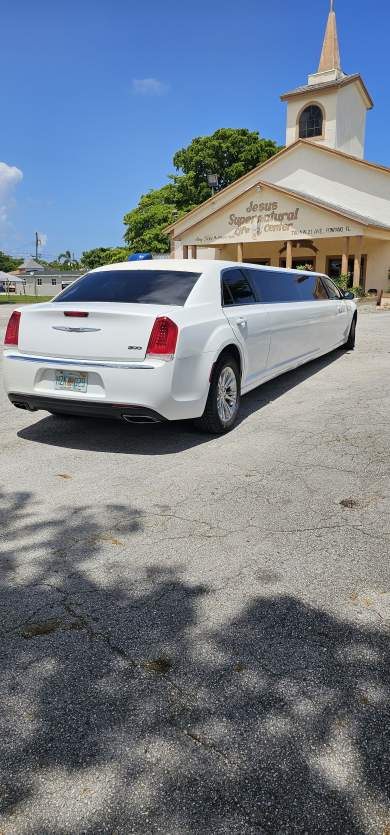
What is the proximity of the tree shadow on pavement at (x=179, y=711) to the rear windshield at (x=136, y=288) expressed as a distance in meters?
2.89

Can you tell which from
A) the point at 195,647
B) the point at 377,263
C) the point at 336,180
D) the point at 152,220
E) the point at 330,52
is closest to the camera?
the point at 195,647

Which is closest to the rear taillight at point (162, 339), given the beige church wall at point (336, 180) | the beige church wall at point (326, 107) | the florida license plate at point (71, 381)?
the florida license plate at point (71, 381)

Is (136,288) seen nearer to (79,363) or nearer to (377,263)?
(79,363)

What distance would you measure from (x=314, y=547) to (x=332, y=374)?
5825 mm

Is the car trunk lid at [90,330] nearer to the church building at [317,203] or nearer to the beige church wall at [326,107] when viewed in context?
the church building at [317,203]

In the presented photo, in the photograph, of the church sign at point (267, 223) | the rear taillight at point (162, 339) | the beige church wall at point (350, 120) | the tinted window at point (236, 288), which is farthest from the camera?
the beige church wall at point (350, 120)

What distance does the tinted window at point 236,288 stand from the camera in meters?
5.81

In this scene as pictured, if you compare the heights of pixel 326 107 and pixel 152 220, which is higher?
pixel 326 107

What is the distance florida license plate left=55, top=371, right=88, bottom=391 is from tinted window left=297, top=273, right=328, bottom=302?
424cm

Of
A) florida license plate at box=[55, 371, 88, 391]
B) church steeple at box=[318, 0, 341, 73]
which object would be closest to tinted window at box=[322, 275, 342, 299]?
florida license plate at box=[55, 371, 88, 391]

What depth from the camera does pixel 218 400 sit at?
17.7ft

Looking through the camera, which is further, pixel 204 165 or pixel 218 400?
pixel 204 165

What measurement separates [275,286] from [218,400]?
8.17 ft

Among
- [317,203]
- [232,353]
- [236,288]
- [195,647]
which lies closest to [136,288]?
[232,353]
